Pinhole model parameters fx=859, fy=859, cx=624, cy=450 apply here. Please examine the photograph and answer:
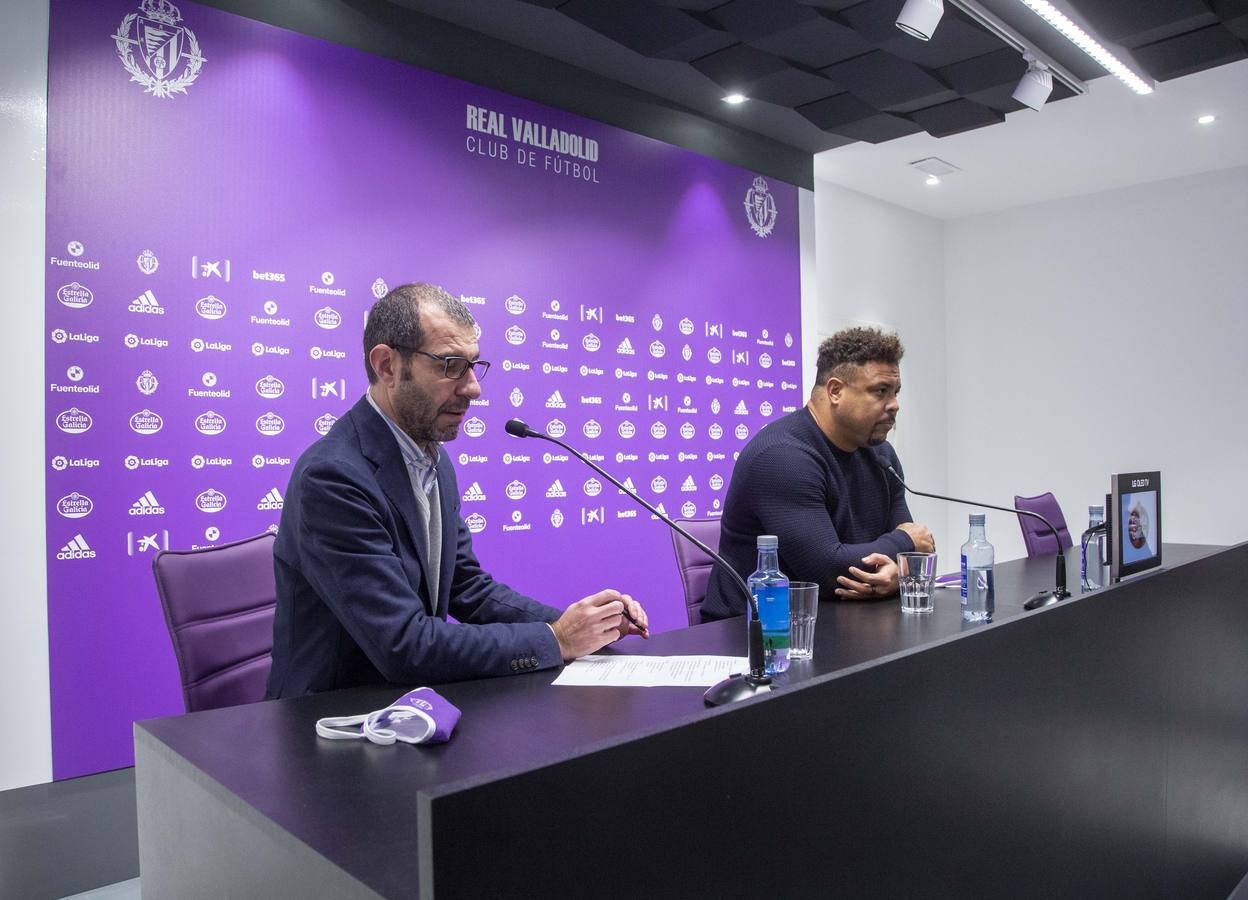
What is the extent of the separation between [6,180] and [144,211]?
366mm

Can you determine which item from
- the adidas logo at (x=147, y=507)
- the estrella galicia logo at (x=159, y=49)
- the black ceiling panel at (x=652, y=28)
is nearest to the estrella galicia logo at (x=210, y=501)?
the adidas logo at (x=147, y=507)

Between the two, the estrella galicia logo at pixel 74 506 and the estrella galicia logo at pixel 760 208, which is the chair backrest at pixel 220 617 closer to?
the estrella galicia logo at pixel 74 506

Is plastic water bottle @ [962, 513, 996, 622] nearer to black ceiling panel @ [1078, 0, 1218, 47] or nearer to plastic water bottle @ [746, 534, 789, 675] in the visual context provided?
plastic water bottle @ [746, 534, 789, 675]

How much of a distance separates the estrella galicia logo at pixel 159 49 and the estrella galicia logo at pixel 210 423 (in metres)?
1.05

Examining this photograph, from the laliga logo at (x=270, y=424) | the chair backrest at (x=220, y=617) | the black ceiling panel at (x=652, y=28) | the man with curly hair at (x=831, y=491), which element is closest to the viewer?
the chair backrest at (x=220, y=617)

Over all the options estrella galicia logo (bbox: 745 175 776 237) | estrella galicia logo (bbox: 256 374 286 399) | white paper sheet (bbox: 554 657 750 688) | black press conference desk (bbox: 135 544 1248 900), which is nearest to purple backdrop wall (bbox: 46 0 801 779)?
estrella galicia logo (bbox: 256 374 286 399)

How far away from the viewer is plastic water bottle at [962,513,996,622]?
1.82 m

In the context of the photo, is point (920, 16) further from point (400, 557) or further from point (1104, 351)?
point (1104, 351)

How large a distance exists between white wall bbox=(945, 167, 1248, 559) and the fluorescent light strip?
2.16 meters

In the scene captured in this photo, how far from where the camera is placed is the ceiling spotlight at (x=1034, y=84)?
3895 mm

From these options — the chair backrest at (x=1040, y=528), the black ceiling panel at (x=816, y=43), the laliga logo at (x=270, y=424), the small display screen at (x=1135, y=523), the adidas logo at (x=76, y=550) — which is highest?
the black ceiling panel at (x=816, y=43)

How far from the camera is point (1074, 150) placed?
5.32m

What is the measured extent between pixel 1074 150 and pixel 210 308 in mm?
5027

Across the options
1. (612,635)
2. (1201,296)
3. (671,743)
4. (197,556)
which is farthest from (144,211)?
(1201,296)
